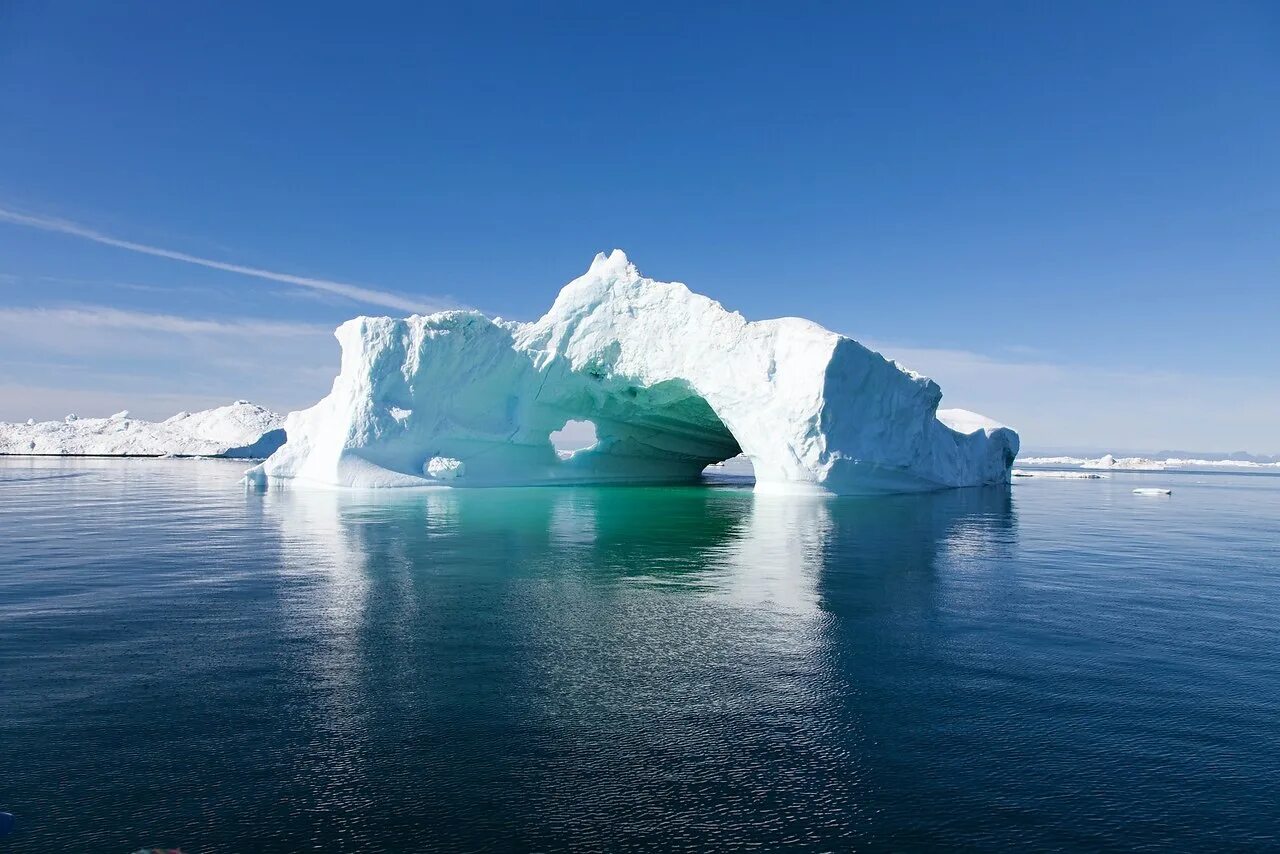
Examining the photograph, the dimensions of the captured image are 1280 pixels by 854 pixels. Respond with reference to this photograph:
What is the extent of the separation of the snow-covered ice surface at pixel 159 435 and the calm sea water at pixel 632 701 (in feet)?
260

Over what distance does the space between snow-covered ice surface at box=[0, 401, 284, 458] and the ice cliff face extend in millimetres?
59247

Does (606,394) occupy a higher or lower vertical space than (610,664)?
higher

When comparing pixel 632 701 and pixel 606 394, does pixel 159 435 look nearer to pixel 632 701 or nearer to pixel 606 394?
pixel 606 394

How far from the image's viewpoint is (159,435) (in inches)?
3359

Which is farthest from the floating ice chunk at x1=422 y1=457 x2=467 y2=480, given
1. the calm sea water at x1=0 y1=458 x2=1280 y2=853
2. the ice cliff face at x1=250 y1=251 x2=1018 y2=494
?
the calm sea water at x1=0 y1=458 x2=1280 y2=853

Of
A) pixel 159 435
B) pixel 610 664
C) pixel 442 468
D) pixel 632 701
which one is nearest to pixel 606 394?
pixel 442 468

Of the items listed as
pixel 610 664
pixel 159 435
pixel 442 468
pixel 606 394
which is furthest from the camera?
pixel 159 435

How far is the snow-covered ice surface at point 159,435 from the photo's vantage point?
271 feet

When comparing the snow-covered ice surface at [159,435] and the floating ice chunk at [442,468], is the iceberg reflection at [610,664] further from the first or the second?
the snow-covered ice surface at [159,435]

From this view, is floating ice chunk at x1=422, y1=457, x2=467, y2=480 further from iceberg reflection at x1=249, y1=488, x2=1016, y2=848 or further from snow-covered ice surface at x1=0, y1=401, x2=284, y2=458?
snow-covered ice surface at x1=0, y1=401, x2=284, y2=458

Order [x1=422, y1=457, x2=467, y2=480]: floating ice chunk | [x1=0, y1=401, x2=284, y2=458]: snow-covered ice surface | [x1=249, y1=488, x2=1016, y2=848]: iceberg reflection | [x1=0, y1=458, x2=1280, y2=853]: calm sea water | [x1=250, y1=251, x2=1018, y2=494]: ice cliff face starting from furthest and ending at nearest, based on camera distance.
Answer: [x1=0, y1=401, x2=284, y2=458]: snow-covered ice surface → [x1=422, y1=457, x2=467, y2=480]: floating ice chunk → [x1=250, y1=251, x2=1018, y2=494]: ice cliff face → [x1=249, y1=488, x2=1016, y2=848]: iceberg reflection → [x1=0, y1=458, x2=1280, y2=853]: calm sea water

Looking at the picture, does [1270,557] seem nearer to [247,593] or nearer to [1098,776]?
[1098,776]

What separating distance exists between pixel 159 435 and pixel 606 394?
7639cm

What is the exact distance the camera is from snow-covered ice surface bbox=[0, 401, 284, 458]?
82750mm
